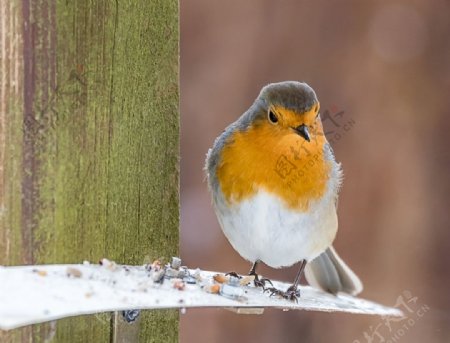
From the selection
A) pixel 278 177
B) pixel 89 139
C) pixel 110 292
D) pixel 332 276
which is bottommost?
pixel 332 276

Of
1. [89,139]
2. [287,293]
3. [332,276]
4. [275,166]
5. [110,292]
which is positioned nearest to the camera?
[110,292]

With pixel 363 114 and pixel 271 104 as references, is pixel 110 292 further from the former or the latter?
pixel 363 114

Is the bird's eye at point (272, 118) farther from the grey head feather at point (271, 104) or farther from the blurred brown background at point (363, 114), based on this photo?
the blurred brown background at point (363, 114)

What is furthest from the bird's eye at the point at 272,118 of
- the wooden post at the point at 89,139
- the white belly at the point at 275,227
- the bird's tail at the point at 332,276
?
the bird's tail at the point at 332,276

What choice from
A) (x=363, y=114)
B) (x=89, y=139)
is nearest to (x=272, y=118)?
(x=89, y=139)

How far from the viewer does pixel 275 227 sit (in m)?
4.04

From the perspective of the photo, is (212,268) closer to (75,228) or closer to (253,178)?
(253,178)

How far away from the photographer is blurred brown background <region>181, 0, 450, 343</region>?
6113 mm

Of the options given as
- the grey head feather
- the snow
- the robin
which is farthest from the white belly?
the snow

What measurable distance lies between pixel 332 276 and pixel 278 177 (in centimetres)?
95

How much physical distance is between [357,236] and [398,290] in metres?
0.47

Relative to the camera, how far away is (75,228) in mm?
3121

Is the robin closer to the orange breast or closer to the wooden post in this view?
the orange breast

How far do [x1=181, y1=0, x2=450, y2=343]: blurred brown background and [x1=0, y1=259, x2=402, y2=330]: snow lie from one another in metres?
2.64
